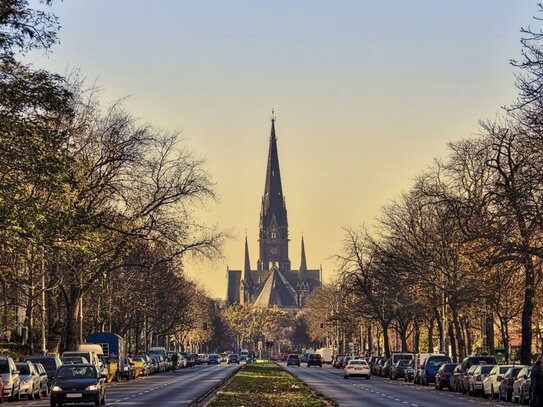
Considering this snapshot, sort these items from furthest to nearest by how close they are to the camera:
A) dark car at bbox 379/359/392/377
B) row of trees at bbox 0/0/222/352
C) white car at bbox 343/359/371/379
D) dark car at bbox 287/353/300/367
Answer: dark car at bbox 287/353/300/367
dark car at bbox 379/359/392/377
white car at bbox 343/359/371/379
row of trees at bbox 0/0/222/352

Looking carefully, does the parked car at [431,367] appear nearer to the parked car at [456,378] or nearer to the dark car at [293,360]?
the parked car at [456,378]

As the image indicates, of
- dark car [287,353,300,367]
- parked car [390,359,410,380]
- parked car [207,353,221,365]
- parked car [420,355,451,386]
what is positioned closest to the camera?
parked car [420,355,451,386]

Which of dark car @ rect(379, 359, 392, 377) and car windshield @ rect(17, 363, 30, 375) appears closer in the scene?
car windshield @ rect(17, 363, 30, 375)

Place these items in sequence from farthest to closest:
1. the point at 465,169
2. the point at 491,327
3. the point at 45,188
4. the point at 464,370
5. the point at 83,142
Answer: the point at 491,327, the point at 465,169, the point at 83,142, the point at 464,370, the point at 45,188

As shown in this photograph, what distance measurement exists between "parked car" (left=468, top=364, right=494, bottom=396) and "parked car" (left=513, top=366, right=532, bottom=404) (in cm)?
795

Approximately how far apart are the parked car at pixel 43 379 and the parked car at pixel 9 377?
6024 millimetres

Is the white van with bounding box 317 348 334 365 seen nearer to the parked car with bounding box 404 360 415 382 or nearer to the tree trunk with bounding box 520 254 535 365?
the parked car with bounding box 404 360 415 382

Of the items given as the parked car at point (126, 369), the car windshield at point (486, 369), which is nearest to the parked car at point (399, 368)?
the parked car at point (126, 369)

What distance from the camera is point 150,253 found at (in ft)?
325

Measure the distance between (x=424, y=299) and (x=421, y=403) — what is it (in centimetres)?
4823

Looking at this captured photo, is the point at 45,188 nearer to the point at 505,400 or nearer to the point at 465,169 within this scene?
the point at 505,400

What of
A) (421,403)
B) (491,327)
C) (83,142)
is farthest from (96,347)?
(421,403)

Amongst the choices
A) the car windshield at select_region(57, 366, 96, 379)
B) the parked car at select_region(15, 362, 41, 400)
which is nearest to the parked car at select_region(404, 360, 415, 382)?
the parked car at select_region(15, 362, 41, 400)

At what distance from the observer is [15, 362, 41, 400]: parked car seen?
5225 centimetres
